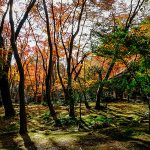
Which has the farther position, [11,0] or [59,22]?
[59,22]

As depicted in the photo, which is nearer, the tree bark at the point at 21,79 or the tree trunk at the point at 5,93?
the tree bark at the point at 21,79

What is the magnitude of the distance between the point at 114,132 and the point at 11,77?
29.3 meters

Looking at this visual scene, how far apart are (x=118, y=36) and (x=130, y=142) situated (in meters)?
3.67

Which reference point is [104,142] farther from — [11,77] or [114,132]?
[11,77]

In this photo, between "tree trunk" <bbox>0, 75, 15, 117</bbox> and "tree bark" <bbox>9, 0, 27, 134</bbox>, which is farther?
"tree trunk" <bbox>0, 75, 15, 117</bbox>

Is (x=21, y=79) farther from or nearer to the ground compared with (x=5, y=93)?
farther from the ground

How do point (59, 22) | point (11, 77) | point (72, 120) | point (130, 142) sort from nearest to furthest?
point (130, 142), point (72, 120), point (59, 22), point (11, 77)

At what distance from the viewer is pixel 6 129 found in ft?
52.7

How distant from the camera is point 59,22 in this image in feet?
77.2

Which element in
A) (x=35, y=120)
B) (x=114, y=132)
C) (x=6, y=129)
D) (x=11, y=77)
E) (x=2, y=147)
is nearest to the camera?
(x=2, y=147)

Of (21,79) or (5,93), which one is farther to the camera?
(5,93)

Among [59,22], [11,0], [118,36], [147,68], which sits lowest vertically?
[147,68]

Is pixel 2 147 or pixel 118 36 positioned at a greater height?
pixel 118 36

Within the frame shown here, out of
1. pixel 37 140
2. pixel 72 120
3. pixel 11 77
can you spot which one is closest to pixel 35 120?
pixel 72 120
